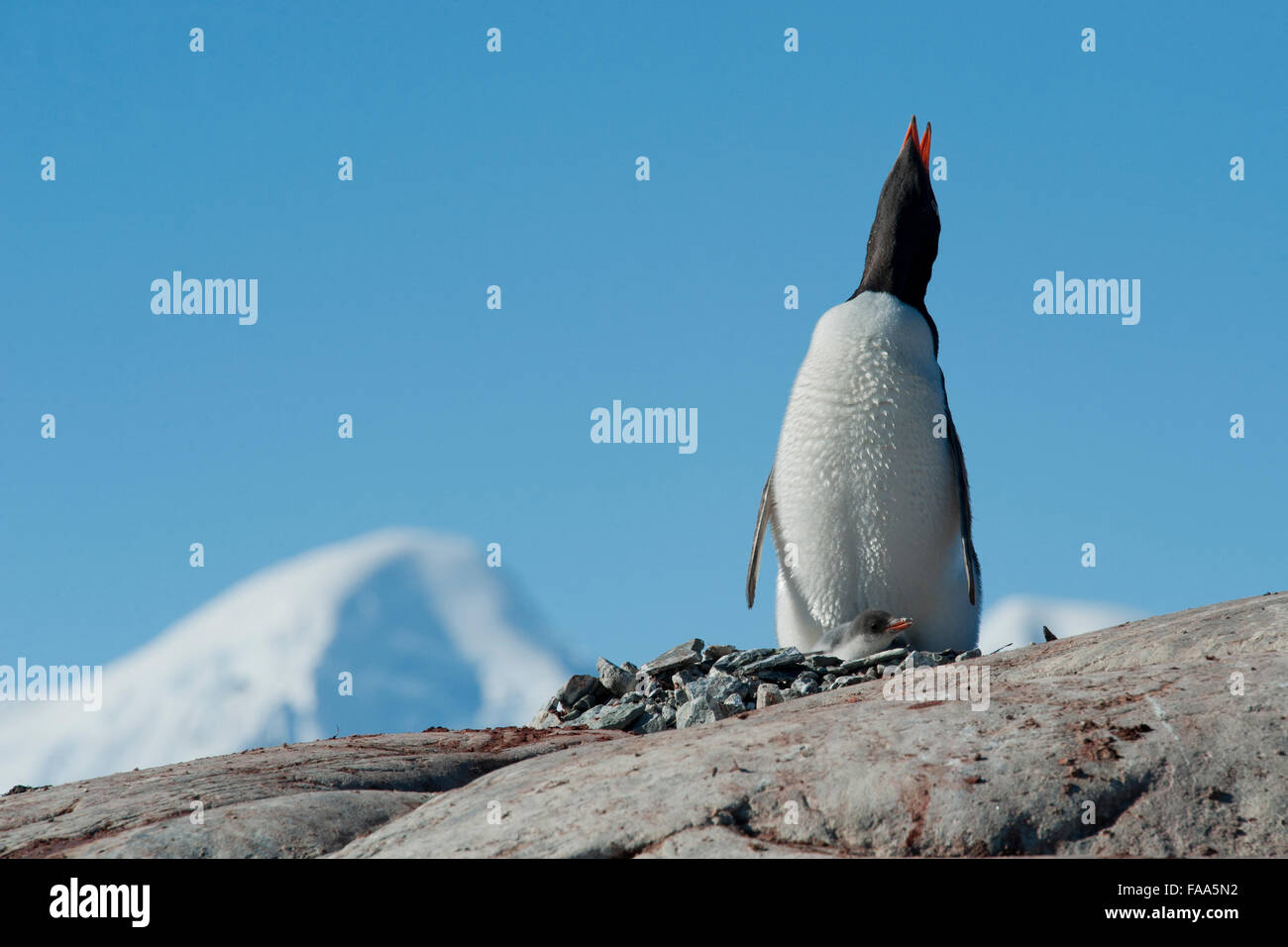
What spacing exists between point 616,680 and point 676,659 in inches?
18.4

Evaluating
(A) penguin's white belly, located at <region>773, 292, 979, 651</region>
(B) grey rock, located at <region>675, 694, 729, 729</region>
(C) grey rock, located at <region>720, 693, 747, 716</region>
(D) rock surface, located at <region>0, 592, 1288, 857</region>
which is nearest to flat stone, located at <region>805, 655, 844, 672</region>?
(C) grey rock, located at <region>720, 693, 747, 716</region>

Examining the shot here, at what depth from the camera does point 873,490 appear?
10633 mm

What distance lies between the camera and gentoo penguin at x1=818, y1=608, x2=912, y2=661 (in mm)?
9648

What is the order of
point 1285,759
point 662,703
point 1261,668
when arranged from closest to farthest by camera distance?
1. point 1285,759
2. point 1261,668
3. point 662,703

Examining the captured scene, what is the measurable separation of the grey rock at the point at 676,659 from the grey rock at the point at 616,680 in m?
0.13

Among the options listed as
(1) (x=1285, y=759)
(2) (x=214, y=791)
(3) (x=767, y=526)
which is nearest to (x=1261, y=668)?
(1) (x=1285, y=759)

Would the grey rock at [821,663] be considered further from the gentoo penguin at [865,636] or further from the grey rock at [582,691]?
the grey rock at [582,691]

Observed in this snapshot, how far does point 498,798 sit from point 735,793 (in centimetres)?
93

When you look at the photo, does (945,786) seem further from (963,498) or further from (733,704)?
(963,498)

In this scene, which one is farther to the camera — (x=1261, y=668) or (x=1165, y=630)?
(x=1165, y=630)

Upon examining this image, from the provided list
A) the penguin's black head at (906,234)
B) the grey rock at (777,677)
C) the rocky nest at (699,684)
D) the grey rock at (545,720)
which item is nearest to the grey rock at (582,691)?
the rocky nest at (699,684)
